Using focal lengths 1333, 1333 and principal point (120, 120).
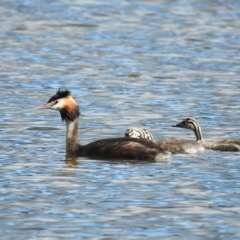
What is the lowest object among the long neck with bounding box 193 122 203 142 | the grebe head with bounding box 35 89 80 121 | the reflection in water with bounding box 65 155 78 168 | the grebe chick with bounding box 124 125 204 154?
the reflection in water with bounding box 65 155 78 168

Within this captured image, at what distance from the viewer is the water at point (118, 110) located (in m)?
12.6

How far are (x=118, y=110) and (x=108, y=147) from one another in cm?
408

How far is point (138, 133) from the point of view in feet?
56.0

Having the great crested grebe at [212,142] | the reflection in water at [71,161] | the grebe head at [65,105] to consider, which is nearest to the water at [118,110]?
the reflection in water at [71,161]

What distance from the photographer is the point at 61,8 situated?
36.3 m

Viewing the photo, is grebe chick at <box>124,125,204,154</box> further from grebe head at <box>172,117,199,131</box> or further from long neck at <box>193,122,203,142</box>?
grebe head at <box>172,117,199,131</box>

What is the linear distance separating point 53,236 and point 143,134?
18.1 ft

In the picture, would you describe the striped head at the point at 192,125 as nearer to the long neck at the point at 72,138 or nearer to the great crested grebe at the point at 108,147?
the great crested grebe at the point at 108,147

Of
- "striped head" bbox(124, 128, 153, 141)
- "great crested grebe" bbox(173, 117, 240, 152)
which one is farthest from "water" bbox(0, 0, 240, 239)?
"striped head" bbox(124, 128, 153, 141)

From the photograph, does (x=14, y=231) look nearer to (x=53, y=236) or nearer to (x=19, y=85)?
(x=53, y=236)

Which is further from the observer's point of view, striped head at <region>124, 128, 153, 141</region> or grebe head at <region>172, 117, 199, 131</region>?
grebe head at <region>172, 117, 199, 131</region>

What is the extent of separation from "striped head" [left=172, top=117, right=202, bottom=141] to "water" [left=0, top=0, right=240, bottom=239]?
39 cm

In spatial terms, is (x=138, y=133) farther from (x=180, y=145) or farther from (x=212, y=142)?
(x=212, y=142)

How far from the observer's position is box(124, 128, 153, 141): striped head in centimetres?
1703
